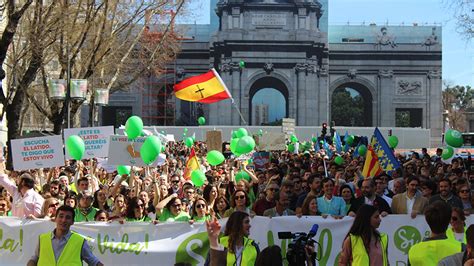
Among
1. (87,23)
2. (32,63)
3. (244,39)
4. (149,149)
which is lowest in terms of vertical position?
(149,149)

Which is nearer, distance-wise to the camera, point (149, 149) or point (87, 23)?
point (149, 149)

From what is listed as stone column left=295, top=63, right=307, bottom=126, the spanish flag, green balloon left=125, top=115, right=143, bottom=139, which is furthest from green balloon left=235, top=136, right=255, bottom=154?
stone column left=295, top=63, right=307, bottom=126

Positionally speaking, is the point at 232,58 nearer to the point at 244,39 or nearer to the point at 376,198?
the point at 244,39

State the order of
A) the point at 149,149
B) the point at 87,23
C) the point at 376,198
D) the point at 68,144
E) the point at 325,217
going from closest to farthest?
the point at 325,217
the point at 376,198
the point at 149,149
the point at 68,144
the point at 87,23

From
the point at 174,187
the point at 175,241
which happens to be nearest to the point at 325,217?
the point at 175,241

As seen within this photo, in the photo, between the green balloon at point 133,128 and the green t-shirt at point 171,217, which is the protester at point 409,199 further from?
the green balloon at point 133,128

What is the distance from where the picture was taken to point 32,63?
2016 centimetres

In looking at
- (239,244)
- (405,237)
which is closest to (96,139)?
(405,237)

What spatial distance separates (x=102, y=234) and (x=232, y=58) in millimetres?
52659

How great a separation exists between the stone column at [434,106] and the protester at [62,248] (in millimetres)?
57622

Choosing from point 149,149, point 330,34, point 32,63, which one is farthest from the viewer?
point 330,34

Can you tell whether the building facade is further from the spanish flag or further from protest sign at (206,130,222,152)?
the spanish flag

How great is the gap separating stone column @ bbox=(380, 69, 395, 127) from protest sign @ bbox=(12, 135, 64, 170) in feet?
178

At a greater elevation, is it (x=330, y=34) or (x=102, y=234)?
(x=330, y=34)
